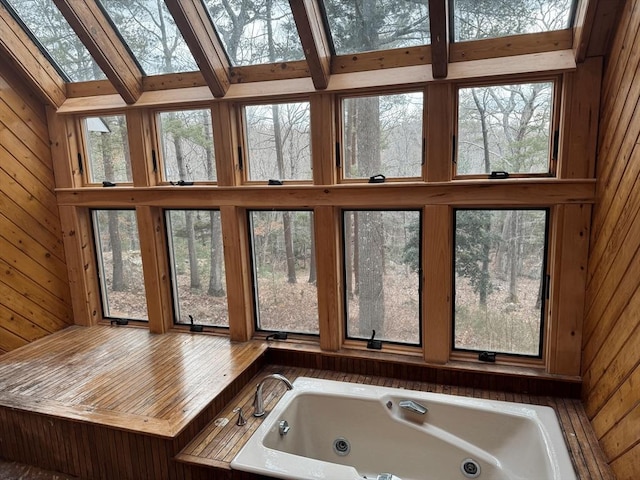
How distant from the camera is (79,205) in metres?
3.95

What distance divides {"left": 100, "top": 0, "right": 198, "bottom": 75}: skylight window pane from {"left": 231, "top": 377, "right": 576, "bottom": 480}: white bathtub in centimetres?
266

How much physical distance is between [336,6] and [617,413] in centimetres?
281

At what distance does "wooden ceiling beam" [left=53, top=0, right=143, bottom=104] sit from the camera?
114 inches

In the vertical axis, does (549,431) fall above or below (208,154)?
below

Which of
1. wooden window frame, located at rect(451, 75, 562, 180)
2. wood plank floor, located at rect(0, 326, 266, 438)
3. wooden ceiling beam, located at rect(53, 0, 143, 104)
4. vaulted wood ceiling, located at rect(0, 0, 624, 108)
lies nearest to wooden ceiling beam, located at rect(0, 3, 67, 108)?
vaulted wood ceiling, located at rect(0, 0, 624, 108)

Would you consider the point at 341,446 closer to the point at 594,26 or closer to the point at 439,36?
the point at 439,36

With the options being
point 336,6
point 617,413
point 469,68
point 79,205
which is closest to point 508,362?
point 617,413

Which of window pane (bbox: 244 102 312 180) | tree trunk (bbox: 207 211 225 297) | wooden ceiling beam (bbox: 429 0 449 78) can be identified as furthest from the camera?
tree trunk (bbox: 207 211 225 297)

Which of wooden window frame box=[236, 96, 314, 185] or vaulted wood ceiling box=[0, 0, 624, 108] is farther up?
vaulted wood ceiling box=[0, 0, 624, 108]

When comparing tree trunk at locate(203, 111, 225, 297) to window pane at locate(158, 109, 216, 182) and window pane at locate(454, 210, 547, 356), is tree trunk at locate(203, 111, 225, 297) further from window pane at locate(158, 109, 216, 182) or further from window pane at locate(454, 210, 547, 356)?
window pane at locate(454, 210, 547, 356)

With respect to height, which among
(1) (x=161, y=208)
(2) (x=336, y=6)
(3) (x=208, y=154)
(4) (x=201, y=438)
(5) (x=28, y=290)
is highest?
(2) (x=336, y=6)

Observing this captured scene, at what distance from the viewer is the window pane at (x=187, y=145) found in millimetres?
3537

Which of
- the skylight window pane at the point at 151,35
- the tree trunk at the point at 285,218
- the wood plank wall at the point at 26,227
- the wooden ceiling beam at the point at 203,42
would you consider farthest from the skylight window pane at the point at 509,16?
the wood plank wall at the point at 26,227

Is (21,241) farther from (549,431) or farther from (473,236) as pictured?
(549,431)
